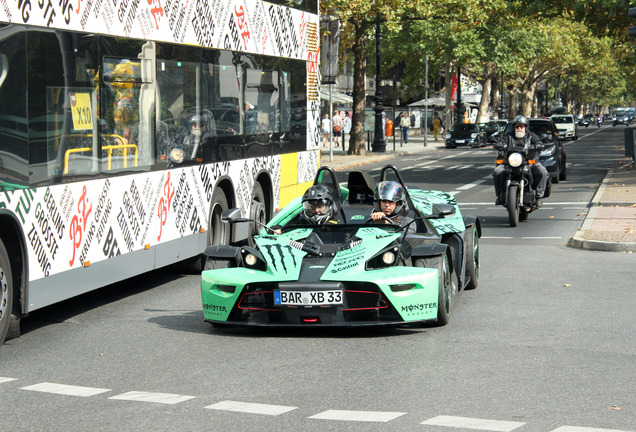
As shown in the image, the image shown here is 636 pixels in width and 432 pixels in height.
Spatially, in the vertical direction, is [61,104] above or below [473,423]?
above

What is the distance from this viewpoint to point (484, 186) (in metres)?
29.4

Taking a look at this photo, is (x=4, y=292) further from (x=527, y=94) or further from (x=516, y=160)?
(x=527, y=94)

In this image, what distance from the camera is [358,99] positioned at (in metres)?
50.7

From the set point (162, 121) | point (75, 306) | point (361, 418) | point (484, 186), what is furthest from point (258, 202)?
point (484, 186)

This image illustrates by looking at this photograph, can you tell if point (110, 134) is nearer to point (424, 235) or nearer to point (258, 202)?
point (424, 235)

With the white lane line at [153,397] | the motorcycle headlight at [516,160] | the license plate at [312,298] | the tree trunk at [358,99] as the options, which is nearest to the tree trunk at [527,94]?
the tree trunk at [358,99]

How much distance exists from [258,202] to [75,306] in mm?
4155

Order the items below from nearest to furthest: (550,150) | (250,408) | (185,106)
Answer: (250,408) < (185,106) < (550,150)

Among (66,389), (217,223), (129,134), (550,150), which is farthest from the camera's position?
(550,150)

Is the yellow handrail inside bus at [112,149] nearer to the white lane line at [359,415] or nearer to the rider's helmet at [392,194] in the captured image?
the rider's helmet at [392,194]

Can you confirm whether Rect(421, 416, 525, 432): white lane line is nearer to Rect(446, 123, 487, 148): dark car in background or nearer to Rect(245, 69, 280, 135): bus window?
Rect(245, 69, 280, 135): bus window

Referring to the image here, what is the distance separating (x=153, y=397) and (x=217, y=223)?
22.1 feet

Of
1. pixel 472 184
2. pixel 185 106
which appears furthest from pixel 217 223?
pixel 472 184

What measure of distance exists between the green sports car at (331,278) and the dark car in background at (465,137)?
5221cm
